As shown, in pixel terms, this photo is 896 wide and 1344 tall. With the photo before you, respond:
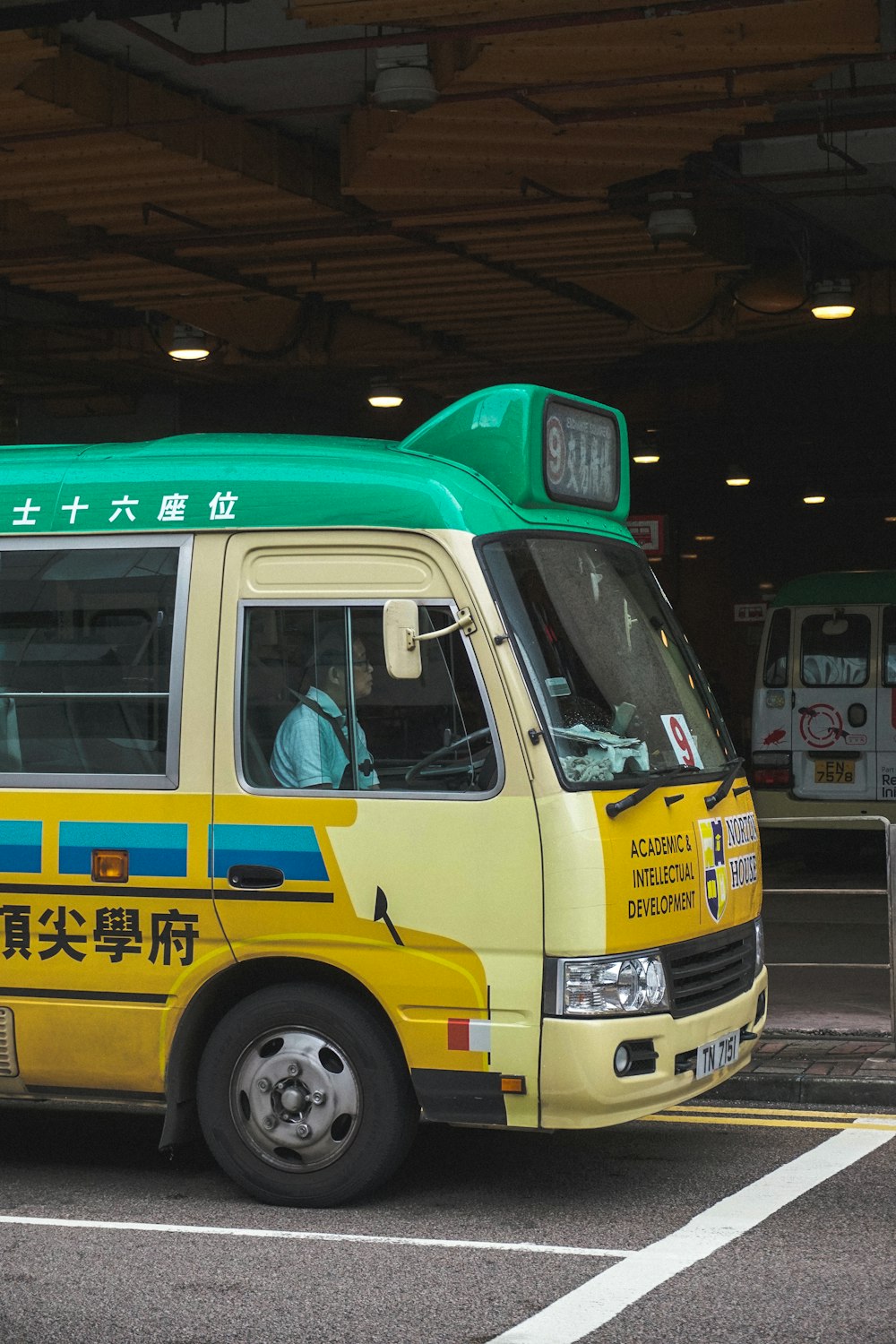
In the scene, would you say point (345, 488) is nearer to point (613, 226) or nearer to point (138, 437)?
point (613, 226)

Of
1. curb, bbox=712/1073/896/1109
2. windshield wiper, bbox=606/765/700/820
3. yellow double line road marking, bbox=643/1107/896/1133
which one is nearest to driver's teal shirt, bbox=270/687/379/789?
windshield wiper, bbox=606/765/700/820

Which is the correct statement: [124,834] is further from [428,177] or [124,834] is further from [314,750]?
[428,177]

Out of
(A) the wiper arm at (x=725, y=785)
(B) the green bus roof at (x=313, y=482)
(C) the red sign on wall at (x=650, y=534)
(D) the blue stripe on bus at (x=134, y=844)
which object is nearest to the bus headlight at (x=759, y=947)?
(A) the wiper arm at (x=725, y=785)

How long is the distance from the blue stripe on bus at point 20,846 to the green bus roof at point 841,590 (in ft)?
37.2

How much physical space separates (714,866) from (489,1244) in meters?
1.57

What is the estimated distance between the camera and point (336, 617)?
6.32 meters

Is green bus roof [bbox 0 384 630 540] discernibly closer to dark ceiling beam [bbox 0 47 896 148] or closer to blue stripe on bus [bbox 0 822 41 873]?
blue stripe on bus [bbox 0 822 41 873]

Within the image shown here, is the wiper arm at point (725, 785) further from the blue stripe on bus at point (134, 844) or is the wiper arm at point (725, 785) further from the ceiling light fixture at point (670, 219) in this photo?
the ceiling light fixture at point (670, 219)

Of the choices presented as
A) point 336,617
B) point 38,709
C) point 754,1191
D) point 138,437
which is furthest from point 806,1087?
point 138,437

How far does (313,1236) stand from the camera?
5.94 m

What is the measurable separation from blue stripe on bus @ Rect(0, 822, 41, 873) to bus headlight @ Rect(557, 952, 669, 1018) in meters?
2.00

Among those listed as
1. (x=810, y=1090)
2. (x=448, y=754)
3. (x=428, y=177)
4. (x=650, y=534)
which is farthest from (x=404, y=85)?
(x=810, y=1090)

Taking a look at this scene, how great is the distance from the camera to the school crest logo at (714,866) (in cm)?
648

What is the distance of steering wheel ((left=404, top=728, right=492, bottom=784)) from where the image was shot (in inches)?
240
